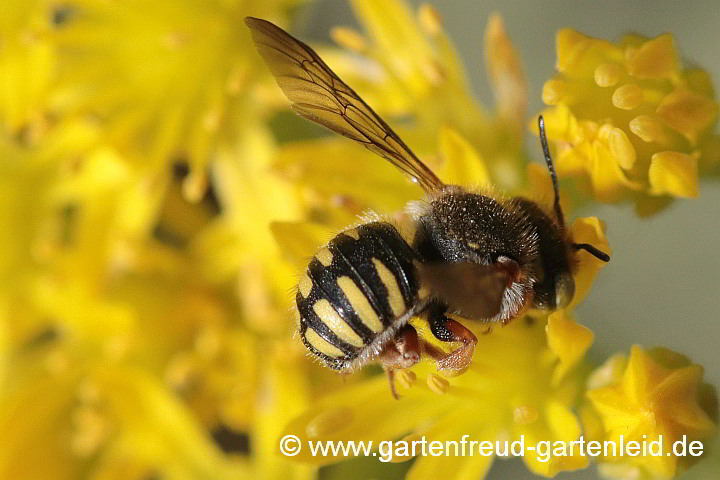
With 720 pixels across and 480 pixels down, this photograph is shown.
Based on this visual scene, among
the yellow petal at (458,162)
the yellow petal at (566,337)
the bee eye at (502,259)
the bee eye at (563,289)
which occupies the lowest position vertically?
the yellow petal at (566,337)

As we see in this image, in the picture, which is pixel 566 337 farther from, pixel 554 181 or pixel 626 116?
pixel 626 116

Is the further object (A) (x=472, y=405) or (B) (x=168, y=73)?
(B) (x=168, y=73)

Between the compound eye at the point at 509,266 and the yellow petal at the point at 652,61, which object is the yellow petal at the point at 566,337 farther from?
the yellow petal at the point at 652,61

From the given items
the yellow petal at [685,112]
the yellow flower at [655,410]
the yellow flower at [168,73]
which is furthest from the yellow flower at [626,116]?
the yellow flower at [168,73]

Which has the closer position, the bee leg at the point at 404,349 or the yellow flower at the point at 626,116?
the bee leg at the point at 404,349

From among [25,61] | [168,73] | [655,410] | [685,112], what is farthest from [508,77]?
[25,61]

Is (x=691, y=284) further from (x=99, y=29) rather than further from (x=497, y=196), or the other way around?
(x=99, y=29)

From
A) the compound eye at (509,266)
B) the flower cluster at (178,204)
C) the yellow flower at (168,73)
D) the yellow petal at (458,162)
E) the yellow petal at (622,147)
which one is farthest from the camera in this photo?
the yellow flower at (168,73)
